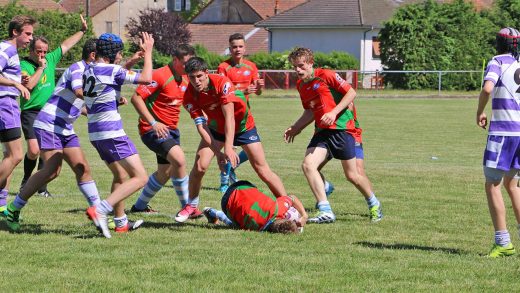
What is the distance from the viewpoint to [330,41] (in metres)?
63.7

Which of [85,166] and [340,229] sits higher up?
[85,166]

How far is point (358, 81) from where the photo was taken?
48312 millimetres

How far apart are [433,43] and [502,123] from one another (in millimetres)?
42776

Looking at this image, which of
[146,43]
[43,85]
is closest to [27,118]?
[43,85]

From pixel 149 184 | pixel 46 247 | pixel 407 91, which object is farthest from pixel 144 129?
pixel 407 91

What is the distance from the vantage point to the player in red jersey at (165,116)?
9.89 m

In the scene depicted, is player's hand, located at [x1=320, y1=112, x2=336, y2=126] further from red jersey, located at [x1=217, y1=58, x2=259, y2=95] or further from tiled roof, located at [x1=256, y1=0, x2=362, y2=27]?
tiled roof, located at [x1=256, y1=0, x2=362, y2=27]

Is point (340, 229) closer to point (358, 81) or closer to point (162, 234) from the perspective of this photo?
point (162, 234)

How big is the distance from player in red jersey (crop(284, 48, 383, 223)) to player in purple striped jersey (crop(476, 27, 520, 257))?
2.29 m

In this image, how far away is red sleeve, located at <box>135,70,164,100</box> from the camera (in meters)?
10.1

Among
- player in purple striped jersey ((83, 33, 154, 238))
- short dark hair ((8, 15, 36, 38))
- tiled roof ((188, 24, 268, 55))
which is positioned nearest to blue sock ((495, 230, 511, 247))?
player in purple striped jersey ((83, 33, 154, 238))

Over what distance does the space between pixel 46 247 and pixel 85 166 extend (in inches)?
49.2

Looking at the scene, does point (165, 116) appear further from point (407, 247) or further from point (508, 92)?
point (508, 92)

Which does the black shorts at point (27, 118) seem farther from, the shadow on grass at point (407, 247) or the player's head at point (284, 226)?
the shadow on grass at point (407, 247)
